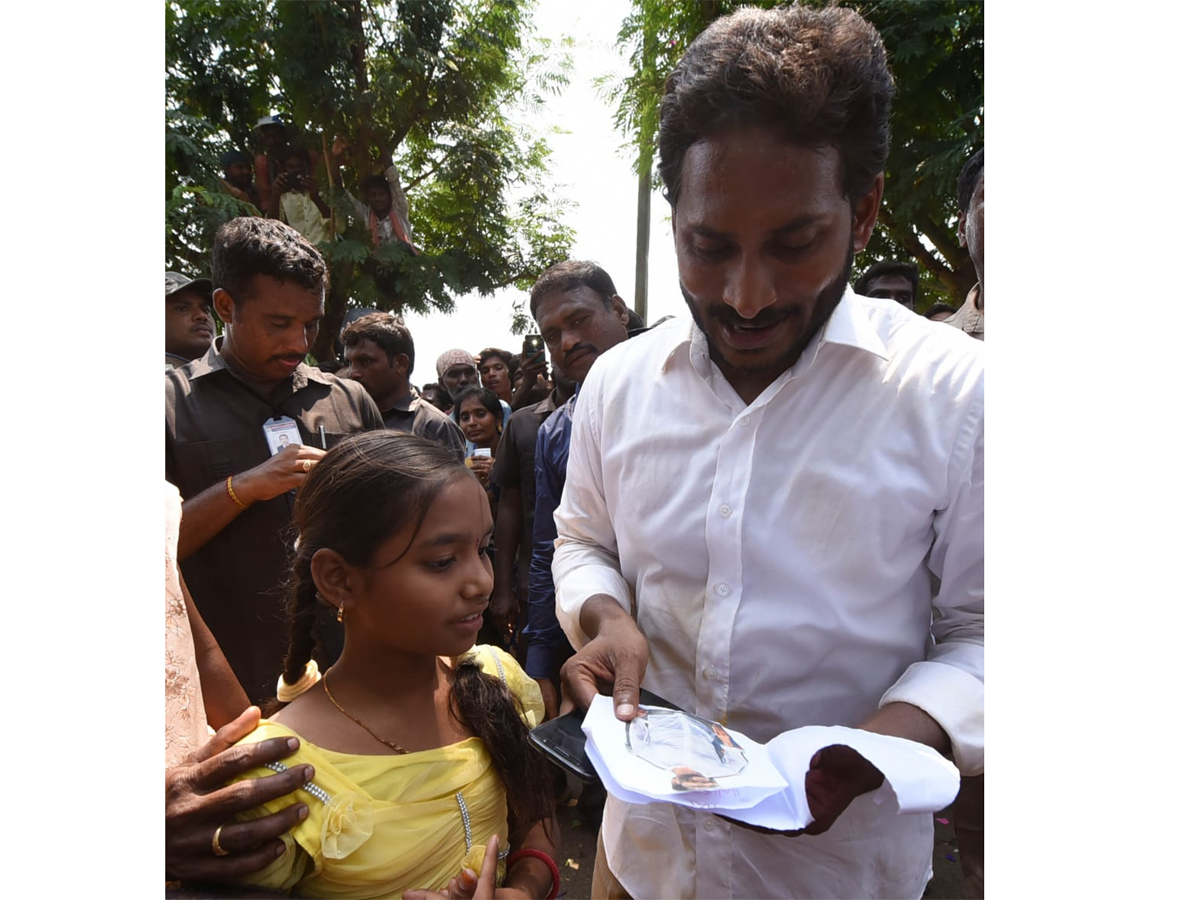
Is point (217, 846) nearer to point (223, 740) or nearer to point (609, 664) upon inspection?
point (223, 740)

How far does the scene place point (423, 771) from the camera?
4.25 ft

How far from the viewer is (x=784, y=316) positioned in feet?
4.11

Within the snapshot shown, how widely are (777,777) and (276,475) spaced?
1523 millimetres

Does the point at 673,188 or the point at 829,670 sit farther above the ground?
the point at 673,188

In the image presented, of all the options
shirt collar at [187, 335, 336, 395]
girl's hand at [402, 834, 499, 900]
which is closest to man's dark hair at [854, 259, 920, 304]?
shirt collar at [187, 335, 336, 395]

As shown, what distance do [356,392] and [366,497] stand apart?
1.23 metres

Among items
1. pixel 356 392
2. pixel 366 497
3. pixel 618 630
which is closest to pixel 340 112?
pixel 356 392

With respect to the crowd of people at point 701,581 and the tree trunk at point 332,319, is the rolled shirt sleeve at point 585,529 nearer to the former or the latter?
the crowd of people at point 701,581

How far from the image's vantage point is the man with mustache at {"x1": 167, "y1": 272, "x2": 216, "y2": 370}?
326 cm

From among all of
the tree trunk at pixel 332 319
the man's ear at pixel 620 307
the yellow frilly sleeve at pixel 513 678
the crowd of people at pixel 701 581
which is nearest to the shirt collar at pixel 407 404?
the man's ear at pixel 620 307

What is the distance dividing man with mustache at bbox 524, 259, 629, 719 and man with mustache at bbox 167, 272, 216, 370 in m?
1.64

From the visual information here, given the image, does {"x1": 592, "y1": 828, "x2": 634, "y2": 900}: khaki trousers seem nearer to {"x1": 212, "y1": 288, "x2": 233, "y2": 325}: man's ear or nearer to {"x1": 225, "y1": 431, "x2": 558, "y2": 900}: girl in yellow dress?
{"x1": 225, "y1": 431, "x2": 558, "y2": 900}: girl in yellow dress
